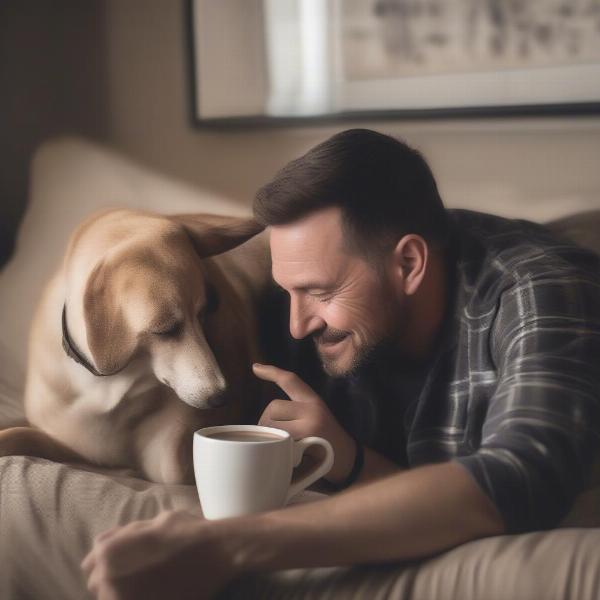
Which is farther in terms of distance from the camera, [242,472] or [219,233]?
[219,233]

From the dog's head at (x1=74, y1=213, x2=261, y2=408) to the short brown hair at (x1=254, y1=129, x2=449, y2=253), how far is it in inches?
5.0

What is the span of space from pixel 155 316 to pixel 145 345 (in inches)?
1.5

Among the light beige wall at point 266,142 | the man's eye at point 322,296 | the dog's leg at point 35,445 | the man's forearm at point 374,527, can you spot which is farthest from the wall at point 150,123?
the man's forearm at point 374,527

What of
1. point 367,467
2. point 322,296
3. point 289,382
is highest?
point 322,296

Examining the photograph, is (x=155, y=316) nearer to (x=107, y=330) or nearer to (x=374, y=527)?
(x=107, y=330)

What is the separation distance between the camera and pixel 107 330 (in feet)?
3.45

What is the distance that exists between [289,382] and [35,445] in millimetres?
329

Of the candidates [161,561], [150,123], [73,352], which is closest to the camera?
[161,561]

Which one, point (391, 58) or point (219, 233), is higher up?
point (391, 58)

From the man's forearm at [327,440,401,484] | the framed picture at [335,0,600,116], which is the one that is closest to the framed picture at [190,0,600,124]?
the framed picture at [335,0,600,116]

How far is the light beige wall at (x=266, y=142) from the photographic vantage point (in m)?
1.06

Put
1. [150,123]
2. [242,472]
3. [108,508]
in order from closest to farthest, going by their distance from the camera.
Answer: [242,472]
[108,508]
[150,123]

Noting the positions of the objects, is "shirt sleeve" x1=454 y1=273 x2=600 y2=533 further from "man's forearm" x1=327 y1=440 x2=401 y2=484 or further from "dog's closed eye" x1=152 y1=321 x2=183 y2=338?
"dog's closed eye" x1=152 y1=321 x2=183 y2=338

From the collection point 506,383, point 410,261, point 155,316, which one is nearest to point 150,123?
point 155,316
